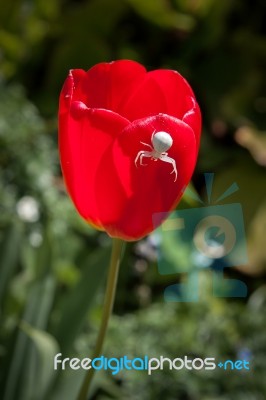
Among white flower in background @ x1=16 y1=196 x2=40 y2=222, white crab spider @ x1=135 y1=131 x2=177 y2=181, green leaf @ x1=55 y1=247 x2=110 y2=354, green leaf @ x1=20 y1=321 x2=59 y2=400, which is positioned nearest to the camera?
white crab spider @ x1=135 y1=131 x2=177 y2=181

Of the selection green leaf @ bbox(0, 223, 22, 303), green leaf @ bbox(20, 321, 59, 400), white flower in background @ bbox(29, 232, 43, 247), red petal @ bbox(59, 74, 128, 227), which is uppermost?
red petal @ bbox(59, 74, 128, 227)

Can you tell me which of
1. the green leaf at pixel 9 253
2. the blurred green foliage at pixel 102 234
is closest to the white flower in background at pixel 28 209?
the blurred green foliage at pixel 102 234

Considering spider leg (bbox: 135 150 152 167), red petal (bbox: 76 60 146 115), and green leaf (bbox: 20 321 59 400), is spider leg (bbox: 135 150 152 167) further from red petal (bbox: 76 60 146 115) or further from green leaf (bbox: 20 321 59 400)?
green leaf (bbox: 20 321 59 400)

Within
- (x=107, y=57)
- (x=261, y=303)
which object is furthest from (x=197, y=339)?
(x=107, y=57)

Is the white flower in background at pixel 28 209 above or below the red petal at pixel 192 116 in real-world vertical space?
below

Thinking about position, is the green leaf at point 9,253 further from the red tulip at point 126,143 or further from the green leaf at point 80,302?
the red tulip at point 126,143

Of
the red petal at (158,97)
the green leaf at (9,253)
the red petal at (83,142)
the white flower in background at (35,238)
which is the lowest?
the white flower in background at (35,238)

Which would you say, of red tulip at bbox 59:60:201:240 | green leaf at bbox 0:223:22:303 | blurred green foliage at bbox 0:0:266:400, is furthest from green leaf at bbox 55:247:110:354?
red tulip at bbox 59:60:201:240

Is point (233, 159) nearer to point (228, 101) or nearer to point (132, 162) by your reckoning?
point (228, 101)
